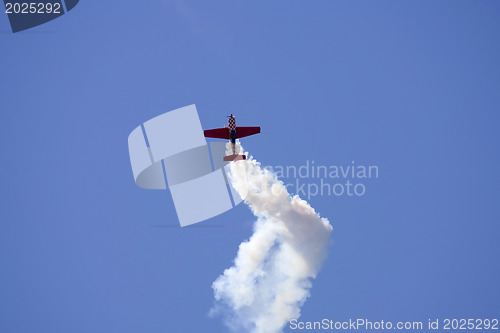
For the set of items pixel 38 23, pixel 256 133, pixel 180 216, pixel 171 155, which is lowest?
pixel 180 216

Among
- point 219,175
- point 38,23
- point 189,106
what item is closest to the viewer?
point 189,106

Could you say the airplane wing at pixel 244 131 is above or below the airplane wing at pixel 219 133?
above

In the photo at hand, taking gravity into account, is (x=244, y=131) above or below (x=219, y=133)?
above

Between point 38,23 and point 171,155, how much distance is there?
119 ft

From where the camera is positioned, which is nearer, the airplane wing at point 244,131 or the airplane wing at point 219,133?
the airplane wing at point 219,133

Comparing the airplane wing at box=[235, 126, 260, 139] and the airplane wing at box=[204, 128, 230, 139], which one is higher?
the airplane wing at box=[235, 126, 260, 139]

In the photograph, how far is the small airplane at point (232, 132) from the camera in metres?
106

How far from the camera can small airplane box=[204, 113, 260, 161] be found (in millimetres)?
106125

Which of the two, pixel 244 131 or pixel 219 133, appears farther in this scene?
pixel 244 131

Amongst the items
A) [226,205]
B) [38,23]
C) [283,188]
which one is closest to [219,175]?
[226,205]

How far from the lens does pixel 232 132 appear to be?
106188mm

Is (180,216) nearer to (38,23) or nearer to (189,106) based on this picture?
(189,106)

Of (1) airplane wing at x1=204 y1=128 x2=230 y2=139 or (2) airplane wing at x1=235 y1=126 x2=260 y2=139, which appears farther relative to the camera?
(2) airplane wing at x1=235 y1=126 x2=260 y2=139

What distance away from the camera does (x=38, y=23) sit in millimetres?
116625
